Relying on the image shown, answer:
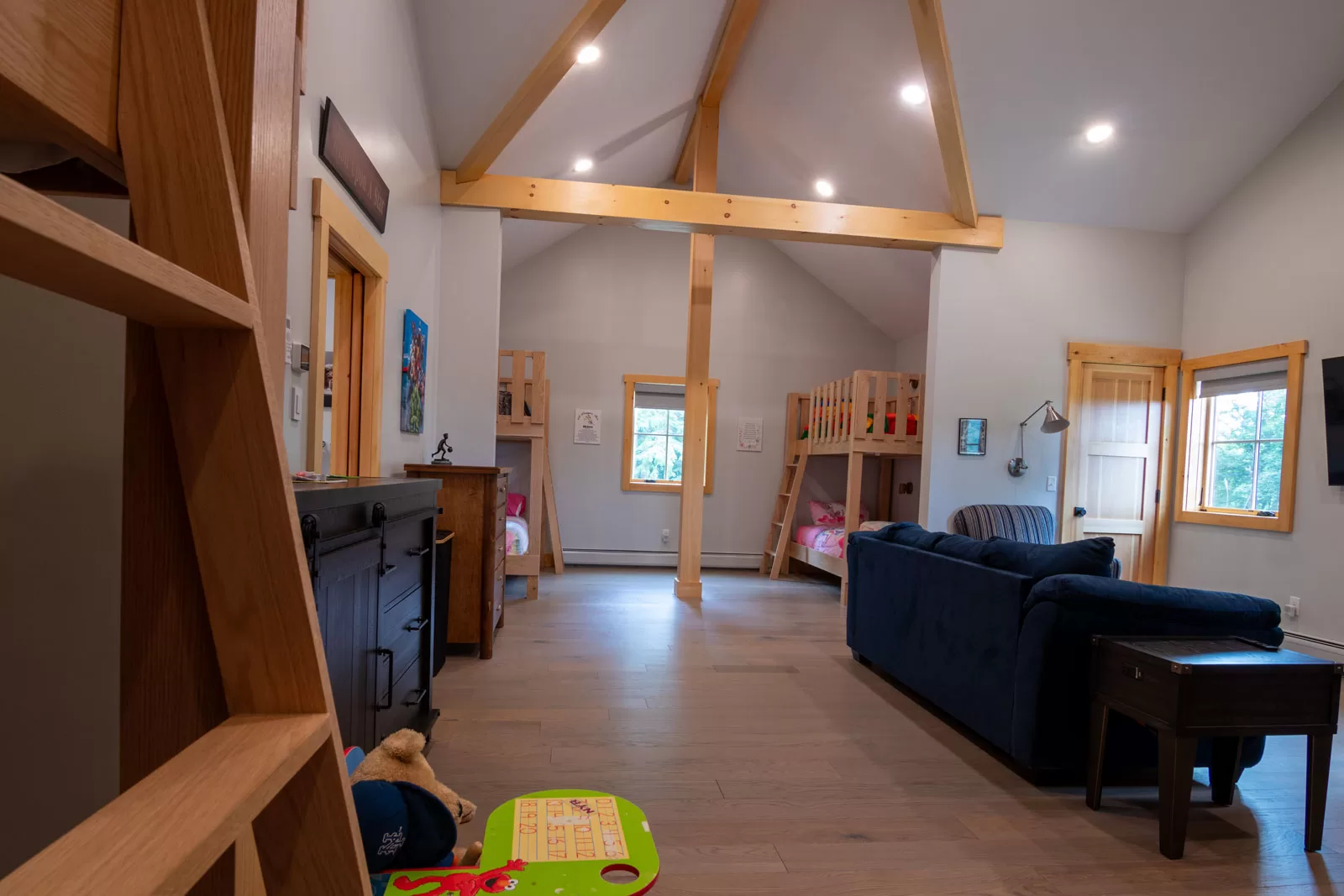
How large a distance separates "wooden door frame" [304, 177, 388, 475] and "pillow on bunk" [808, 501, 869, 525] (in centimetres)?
479

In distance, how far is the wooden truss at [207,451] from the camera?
48cm

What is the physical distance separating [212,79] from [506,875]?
0.93 metres

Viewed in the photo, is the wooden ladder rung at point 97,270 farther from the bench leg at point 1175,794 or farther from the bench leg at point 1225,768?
the bench leg at point 1225,768

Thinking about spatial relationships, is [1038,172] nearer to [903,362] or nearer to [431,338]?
[903,362]

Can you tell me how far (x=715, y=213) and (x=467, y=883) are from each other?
4.78 meters

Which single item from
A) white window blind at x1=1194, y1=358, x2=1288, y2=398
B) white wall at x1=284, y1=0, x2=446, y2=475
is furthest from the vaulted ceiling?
white window blind at x1=1194, y1=358, x2=1288, y2=398

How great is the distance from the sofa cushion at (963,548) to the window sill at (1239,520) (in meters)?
2.88

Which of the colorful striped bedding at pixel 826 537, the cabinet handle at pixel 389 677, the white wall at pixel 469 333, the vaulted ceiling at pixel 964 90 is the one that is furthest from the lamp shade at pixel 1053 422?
the cabinet handle at pixel 389 677

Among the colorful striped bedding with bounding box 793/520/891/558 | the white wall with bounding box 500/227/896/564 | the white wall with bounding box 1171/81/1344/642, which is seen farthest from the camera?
the white wall with bounding box 500/227/896/564

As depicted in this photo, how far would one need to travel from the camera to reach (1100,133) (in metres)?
4.80

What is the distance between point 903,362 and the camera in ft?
25.2

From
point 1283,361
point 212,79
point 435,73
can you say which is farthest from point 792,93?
point 212,79

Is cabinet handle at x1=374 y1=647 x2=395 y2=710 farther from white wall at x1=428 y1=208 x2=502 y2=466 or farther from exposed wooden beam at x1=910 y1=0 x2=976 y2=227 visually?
exposed wooden beam at x1=910 y1=0 x2=976 y2=227

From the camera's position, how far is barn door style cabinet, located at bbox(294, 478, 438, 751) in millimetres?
1542
